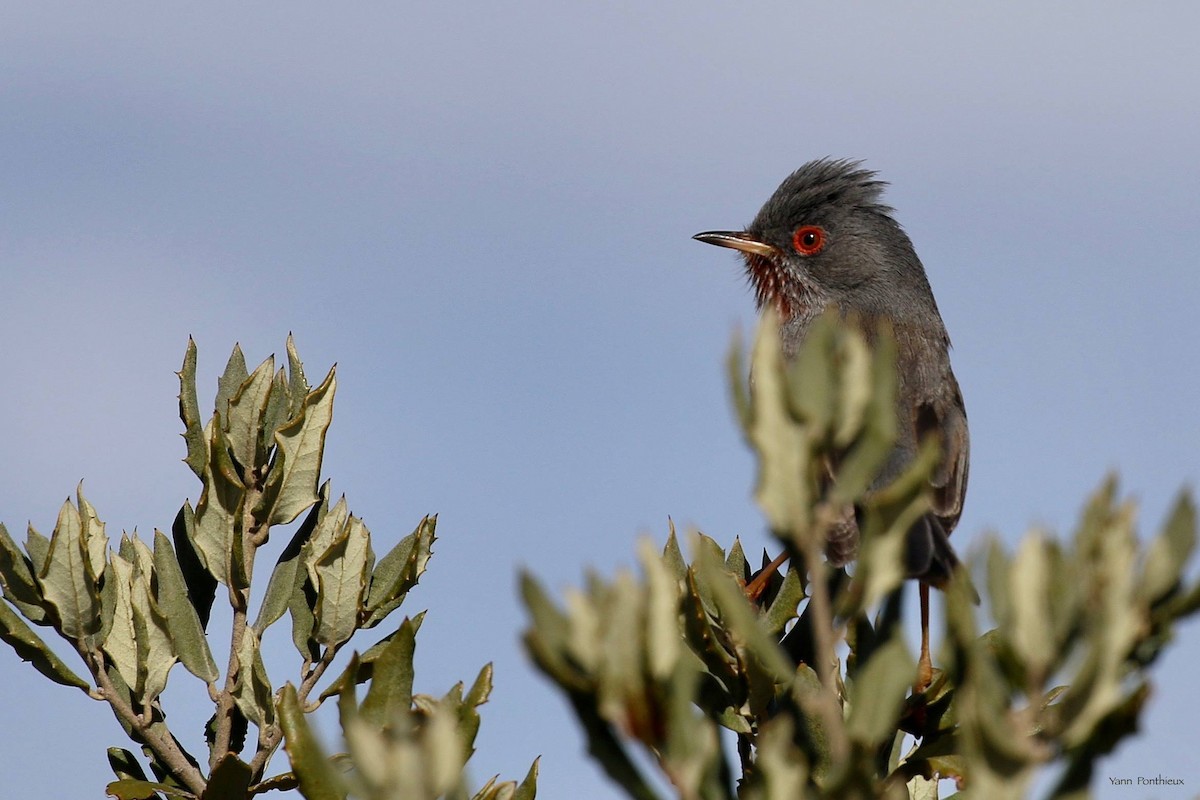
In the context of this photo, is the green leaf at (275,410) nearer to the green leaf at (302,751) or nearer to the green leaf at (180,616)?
the green leaf at (180,616)

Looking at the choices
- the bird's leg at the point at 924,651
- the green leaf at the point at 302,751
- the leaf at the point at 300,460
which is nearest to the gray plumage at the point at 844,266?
the bird's leg at the point at 924,651

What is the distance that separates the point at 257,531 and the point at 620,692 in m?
1.90

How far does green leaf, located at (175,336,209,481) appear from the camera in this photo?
304cm

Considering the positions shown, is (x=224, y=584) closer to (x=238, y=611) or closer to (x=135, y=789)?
(x=238, y=611)

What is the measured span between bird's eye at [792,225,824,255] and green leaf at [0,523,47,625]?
5.40m

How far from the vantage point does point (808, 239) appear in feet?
24.4

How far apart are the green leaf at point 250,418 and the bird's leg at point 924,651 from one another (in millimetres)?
2012

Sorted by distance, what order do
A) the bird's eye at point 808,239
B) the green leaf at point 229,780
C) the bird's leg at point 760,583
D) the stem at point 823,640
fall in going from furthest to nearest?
the bird's eye at point 808,239 → the bird's leg at point 760,583 → the green leaf at point 229,780 → the stem at point 823,640

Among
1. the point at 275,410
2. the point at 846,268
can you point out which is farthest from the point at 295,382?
the point at 846,268

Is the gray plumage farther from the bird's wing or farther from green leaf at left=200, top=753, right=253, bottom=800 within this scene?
green leaf at left=200, top=753, right=253, bottom=800

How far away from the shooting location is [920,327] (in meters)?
6.70

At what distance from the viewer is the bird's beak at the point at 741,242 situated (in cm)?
752

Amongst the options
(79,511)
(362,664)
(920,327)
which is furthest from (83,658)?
(920,327)

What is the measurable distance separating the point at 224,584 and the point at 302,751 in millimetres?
818
